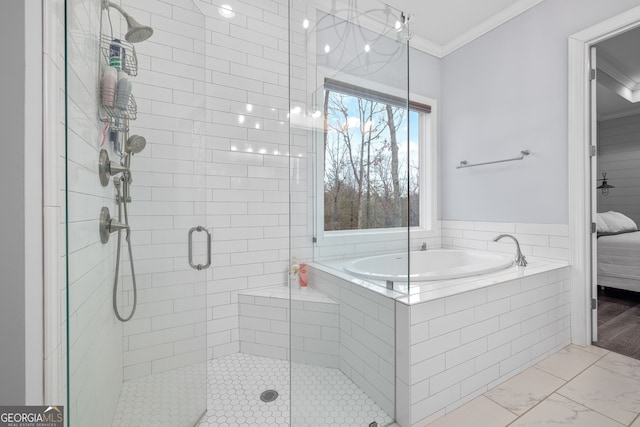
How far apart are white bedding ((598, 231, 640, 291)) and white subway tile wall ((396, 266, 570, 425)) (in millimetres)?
1646

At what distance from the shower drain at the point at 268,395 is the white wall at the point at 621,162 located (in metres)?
6.62

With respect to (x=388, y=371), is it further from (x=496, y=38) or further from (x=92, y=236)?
(x=496, y=38)

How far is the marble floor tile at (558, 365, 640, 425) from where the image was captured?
148 cm

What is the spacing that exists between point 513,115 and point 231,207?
2.64 metres

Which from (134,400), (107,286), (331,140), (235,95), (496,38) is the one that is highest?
(496,38)

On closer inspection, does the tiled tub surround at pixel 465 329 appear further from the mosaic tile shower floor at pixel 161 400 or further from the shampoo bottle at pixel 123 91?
the shampoo bottle at pixel 123 91

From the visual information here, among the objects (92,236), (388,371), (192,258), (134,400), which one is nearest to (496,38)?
(388,371)

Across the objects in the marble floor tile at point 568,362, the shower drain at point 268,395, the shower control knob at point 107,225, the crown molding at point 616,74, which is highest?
the crown molding at point 616,74

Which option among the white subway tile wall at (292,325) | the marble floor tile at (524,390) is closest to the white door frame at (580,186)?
the marble floor tile at (524,390)

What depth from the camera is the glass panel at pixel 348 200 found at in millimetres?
1501

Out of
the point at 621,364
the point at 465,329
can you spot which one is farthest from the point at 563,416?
the point at 621,364

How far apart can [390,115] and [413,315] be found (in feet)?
3.89

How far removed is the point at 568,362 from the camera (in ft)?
6.42

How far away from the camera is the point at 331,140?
1.92 metres
